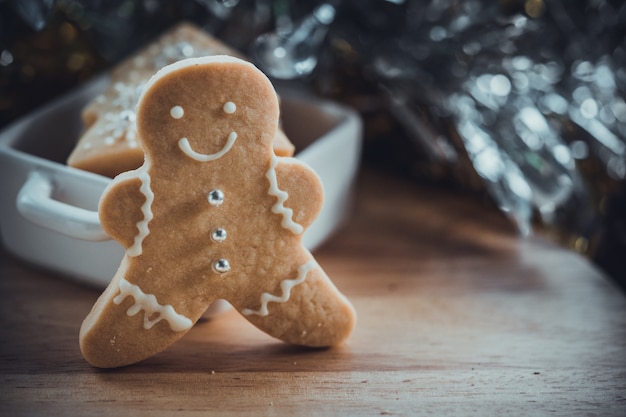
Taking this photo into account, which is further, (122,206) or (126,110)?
(126,110)

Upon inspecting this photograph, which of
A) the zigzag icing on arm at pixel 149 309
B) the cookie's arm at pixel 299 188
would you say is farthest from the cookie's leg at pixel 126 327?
the cookie's arm at pixel 299 188

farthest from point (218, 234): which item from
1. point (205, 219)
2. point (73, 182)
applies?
point (73, 182)

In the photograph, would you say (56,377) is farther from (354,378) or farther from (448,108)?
(448,108)

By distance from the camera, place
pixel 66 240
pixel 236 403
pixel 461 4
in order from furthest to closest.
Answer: pixel 461 4 → pixel 66 240 → pixel 236 403

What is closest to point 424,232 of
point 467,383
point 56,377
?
point 467,383

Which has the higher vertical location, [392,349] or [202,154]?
[202,154]

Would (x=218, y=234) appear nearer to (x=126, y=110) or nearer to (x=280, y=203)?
(x=280, y=203)
